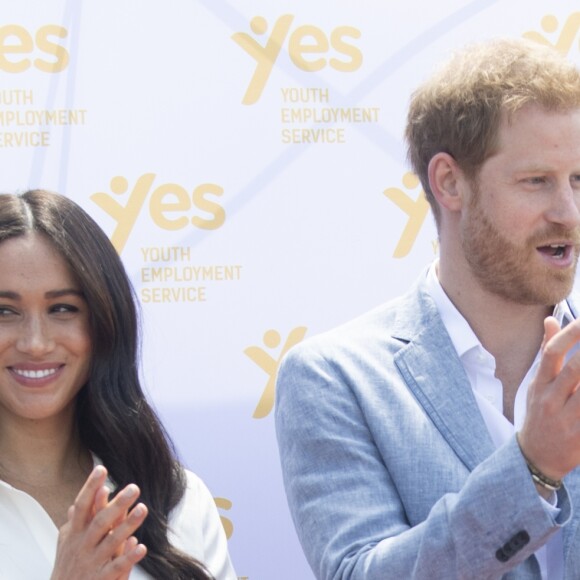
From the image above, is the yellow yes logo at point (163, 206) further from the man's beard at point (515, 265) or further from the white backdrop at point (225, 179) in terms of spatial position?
the man's beard at point (515, 265)

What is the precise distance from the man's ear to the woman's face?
775 mm

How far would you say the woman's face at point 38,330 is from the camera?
2.48 m

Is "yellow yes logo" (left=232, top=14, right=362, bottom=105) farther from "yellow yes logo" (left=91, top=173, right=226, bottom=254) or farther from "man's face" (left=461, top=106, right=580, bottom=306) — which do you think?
"man's face" (left=461, top=106, right=580, bottom=306)

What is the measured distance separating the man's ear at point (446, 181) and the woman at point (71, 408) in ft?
2.30

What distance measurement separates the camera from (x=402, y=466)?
2205 millimetres

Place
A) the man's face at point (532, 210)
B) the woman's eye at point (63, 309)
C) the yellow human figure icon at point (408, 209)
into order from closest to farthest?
the man's face at point (532, 210) < the woman's eye at point (63, 309) < the yellow human figure icon at point (408, 209)

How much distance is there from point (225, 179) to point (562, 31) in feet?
3.43

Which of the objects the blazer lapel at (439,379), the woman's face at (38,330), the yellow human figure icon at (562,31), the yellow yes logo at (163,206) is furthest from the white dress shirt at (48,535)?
the yellow human figure icon at (562,31)

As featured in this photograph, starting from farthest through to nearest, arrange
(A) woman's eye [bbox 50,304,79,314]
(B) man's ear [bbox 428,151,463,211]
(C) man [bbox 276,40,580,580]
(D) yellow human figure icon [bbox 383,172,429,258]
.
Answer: (D) yellow human figure icon [bbox 383,172,429,258]
(A) woman's eye [bbox 50,304,79,314]
(B) man's ear [bbox 428,151,463,211]
(C) man [bbox 276,40,580,580]

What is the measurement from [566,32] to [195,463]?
1.58m

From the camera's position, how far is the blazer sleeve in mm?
1909

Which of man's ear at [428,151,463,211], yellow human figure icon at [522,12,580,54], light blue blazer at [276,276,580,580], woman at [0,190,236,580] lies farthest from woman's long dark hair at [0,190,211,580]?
yellow human figure icon at [522,12,580,54]

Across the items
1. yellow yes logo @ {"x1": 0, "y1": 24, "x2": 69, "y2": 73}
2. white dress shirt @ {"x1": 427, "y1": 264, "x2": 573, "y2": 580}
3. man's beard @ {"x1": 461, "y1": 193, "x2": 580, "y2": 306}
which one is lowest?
white dress shirt @ {"x1": 427, "y1": 264, "x2": 573, "y2": 580}

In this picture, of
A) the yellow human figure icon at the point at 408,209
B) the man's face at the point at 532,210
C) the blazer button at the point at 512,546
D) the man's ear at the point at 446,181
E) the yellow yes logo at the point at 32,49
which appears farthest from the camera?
the yellow human figure icon at the point at 408,209
